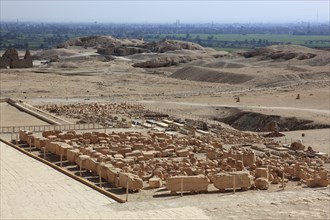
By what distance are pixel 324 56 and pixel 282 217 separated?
66.8m

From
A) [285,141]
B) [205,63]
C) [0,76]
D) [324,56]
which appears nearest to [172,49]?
[205,63]

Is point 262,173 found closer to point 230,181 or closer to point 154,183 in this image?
point 230,181

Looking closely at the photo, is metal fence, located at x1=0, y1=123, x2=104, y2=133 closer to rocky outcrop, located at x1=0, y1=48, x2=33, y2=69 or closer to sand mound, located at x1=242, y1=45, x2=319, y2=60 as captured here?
rocky outcrop, located at x1=0, y1=48, x2=33, y2=69

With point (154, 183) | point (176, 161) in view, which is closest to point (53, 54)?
point (176, 161)

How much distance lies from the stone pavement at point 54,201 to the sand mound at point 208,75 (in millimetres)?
47287

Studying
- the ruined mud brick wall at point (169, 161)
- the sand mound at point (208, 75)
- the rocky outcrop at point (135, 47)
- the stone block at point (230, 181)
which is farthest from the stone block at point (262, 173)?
the rocky outcrop at point (135, 47)

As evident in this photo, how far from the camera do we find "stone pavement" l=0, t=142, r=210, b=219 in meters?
17.3

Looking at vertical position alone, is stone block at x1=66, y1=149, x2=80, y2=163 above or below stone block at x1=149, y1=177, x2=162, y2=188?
above

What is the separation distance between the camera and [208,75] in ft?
242

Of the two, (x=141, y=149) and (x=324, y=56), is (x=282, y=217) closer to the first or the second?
(x=141, y=149)

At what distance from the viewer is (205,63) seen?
87312 mm

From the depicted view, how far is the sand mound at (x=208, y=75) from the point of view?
69438 mm

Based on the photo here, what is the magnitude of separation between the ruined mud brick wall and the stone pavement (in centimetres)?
131

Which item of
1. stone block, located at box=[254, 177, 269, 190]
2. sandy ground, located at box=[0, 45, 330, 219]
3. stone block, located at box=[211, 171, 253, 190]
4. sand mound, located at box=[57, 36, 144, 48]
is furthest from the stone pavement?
sand mound, located at box=[57, 36, 144, 48]
